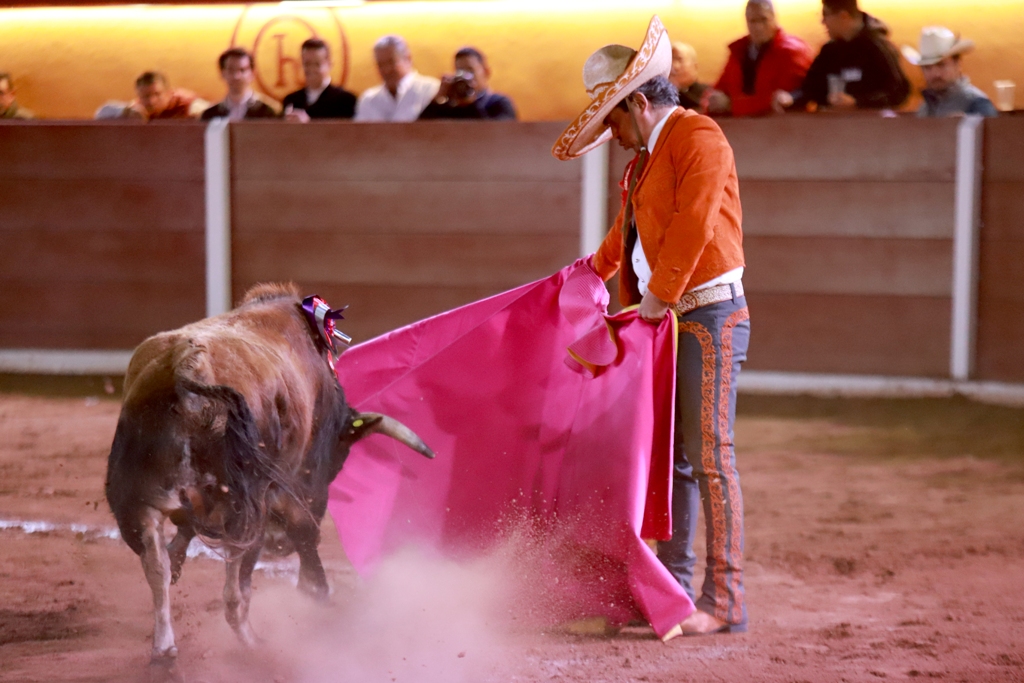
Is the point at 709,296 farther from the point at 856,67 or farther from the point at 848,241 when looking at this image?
the point at 856,67

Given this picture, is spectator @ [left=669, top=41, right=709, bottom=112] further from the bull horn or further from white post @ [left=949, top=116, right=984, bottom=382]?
the bull horn

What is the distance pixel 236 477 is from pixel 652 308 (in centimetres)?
95

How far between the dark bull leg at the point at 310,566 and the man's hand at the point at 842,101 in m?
3.66

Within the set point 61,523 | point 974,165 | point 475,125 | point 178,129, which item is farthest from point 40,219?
point 974,165

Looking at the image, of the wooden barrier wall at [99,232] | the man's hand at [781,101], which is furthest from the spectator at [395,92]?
the man's hand at [781,101]

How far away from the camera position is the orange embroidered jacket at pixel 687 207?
2.39 m

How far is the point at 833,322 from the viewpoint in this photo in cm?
538

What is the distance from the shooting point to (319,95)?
631 centimetres

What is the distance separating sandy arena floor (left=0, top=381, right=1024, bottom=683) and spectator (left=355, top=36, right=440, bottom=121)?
2723 millimetres

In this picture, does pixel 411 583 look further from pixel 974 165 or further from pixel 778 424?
pixel 974 165

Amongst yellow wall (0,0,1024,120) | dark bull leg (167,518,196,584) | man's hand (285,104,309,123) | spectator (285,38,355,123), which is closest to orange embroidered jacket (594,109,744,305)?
dark bull leg (167,518,196,584)

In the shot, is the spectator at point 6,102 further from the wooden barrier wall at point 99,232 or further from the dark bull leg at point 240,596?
the dark bull leg at point 240,596

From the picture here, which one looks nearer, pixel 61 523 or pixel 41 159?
pixel 61 523

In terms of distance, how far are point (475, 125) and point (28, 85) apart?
4.94 m
